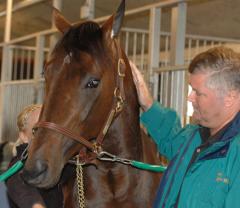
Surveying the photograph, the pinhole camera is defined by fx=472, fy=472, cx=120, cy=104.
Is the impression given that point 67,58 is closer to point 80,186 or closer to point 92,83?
point 92,83

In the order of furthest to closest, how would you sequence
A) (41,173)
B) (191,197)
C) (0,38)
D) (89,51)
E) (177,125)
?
(0,38), (177,125), (89,51), (41,173), (191,197)

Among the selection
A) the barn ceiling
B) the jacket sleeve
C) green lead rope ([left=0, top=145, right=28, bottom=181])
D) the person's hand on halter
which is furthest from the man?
the barn ceiling

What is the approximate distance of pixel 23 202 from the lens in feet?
5.65

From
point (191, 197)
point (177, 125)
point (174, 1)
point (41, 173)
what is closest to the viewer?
point (191, 197)

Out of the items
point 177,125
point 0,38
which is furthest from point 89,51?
point 0,38

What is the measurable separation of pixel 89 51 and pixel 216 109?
510mm

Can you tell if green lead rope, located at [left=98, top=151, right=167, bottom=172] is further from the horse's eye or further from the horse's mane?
the horse's mane

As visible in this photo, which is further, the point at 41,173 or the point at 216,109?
the point at 41,173

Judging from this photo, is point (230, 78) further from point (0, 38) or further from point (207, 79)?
point (0, 38)

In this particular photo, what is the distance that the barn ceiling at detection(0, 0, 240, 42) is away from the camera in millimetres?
4789

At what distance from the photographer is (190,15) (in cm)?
528

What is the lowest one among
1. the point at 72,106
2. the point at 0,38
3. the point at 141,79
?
the point at 72,106

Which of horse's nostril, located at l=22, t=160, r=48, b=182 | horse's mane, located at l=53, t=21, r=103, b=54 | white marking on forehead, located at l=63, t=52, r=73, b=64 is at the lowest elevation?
horse's nostril, located at l=22, t=160, r=48, b=182

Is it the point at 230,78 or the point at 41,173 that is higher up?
the point at 230,78
